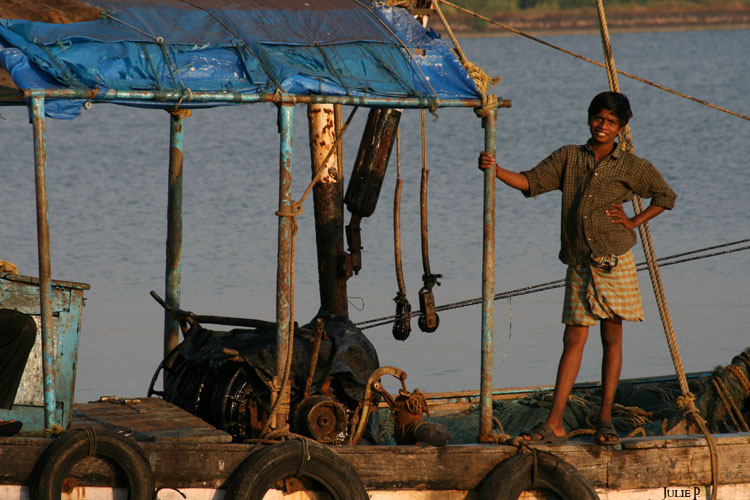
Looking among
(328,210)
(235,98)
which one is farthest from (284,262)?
(328,210)

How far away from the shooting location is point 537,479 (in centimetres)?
699

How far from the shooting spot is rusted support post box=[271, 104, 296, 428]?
22.5ft

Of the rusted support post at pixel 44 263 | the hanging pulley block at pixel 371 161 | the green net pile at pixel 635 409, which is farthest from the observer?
the hanging pulley block at pixel 371 161

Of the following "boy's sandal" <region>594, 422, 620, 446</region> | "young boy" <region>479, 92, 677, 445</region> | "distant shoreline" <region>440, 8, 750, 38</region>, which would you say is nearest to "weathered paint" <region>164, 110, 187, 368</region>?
"young boy" <region>479, 92, 677, 445</region>

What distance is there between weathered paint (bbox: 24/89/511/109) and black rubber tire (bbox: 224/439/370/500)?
171 centimetres

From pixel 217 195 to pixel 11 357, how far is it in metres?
13.8

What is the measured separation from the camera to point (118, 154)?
82.0 feet

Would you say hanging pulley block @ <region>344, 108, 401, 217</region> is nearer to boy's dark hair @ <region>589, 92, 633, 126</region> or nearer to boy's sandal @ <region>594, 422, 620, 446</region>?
boy's dark hair @ <region>589, 92, 633, 126</region>

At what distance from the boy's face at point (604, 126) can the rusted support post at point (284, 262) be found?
1568 mm

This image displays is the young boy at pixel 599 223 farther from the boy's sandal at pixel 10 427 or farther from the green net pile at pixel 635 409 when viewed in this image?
the boy's sandal at pixel 10 427

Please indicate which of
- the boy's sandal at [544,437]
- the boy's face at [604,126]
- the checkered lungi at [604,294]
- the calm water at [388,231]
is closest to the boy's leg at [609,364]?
the checkered lungi at [604,294]

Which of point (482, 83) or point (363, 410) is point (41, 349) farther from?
point (482, 83)

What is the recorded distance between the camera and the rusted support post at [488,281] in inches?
278

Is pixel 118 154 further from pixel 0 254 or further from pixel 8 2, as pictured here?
pixel 8 2
